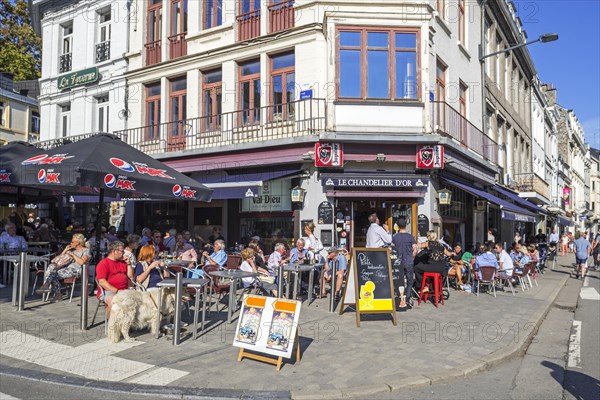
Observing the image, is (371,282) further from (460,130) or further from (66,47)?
(66,47)

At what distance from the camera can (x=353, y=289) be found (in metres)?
8.06

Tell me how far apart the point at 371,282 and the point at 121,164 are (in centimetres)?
468

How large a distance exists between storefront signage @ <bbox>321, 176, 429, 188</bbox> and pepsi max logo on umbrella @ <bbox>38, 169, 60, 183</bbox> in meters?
6.66

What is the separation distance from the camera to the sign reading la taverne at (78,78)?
59.4 ft

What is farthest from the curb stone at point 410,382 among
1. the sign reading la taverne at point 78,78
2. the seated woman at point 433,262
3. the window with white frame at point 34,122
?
the window with white frame at point 34,122

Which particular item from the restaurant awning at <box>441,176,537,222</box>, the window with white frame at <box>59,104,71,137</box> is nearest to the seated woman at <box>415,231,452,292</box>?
the restaurant awning at <box>441,176,537,222</box>

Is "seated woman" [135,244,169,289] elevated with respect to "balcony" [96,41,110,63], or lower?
lower

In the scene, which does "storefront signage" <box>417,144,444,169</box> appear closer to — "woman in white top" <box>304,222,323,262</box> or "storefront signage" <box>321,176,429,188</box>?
"storefront signage" <box>321,176,429,188</box>

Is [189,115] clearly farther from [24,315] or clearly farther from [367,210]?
[24,315]

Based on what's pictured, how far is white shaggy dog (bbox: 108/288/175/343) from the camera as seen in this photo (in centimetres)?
620

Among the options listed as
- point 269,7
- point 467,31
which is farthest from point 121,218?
point 467,31

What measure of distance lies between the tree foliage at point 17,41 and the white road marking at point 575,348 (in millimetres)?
33568

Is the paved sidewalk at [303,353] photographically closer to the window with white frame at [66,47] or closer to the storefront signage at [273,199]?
the storefront signage at [273,199]

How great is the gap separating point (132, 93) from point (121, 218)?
4637 millimetres
